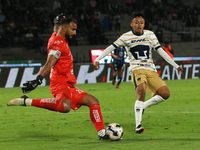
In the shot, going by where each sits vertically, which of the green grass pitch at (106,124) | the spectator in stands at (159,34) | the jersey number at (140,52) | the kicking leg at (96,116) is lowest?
the spectator in stands at (159,34)

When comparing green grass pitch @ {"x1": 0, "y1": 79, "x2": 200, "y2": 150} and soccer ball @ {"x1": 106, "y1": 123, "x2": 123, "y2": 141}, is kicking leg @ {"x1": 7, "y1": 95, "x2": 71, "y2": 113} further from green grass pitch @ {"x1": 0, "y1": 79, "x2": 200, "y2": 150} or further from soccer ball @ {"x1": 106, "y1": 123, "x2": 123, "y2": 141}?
soccer ball @ {"x1": 106, "y1": 123, "x2": 123, "y2": 141}

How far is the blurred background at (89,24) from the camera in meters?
23.7

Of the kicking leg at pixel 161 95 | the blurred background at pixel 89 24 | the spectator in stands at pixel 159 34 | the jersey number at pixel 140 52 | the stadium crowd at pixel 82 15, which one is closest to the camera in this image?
the kicking leg at pixel 161 95

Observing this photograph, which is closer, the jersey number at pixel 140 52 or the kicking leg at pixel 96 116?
the kicking leg at pixel 96 116

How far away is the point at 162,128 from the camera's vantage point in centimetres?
700

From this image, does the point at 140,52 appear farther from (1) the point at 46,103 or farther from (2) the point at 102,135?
(1) the point at 46,103

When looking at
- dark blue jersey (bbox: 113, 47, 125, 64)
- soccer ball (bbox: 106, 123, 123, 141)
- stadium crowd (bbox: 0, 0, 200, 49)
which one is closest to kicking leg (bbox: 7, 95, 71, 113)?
soccer ball (bbox: 106, 123, 123, 141)

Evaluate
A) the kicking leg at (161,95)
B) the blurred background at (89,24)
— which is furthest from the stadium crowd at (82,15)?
the kicking leg at (161,95)

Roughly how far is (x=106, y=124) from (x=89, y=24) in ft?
64.1

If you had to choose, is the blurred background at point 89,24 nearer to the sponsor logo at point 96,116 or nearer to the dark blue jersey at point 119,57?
the dark blue jersey at point 119,57

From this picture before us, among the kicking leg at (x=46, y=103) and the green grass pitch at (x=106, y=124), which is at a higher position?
the kicking leg at (x=46, y=103)

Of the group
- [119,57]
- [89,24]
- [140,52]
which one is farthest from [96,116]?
[89,24]

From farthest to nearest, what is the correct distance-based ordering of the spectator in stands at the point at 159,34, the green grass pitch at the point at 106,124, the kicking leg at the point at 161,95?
the spectator in stands at the point at 159,34 → the kicking leg at the point at 161,95 → the green grass pitch at the point at 106,124

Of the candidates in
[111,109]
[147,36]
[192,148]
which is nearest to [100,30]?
[111,109]
